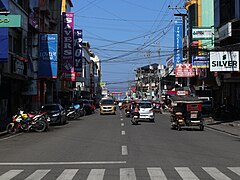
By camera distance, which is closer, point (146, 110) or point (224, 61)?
point (224, 61)

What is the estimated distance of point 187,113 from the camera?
85.1ft

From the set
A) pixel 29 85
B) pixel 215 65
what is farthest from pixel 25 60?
pixel 215 65

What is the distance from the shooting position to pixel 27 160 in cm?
1292

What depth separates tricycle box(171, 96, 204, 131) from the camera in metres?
25.8

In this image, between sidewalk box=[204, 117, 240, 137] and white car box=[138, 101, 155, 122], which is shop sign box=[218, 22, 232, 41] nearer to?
sidewalk box=[204, 117, 240, 137]

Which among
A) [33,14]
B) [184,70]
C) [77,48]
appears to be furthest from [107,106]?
[33,14]

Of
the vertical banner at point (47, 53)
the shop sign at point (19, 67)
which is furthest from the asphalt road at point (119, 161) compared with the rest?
the vertical banner at point (47, 53)

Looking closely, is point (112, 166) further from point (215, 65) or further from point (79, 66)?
point (79, 66)

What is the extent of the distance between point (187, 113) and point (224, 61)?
826 cm

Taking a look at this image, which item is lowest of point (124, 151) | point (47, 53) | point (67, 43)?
point (124, 151)

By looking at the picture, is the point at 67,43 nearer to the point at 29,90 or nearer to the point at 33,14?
the point at 33,14

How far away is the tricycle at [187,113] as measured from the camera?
1014 inches

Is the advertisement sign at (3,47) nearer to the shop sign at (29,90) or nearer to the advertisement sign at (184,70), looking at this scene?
the shop sign at (29,90)

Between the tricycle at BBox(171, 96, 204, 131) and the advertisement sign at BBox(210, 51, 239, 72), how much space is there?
23.5 feet
